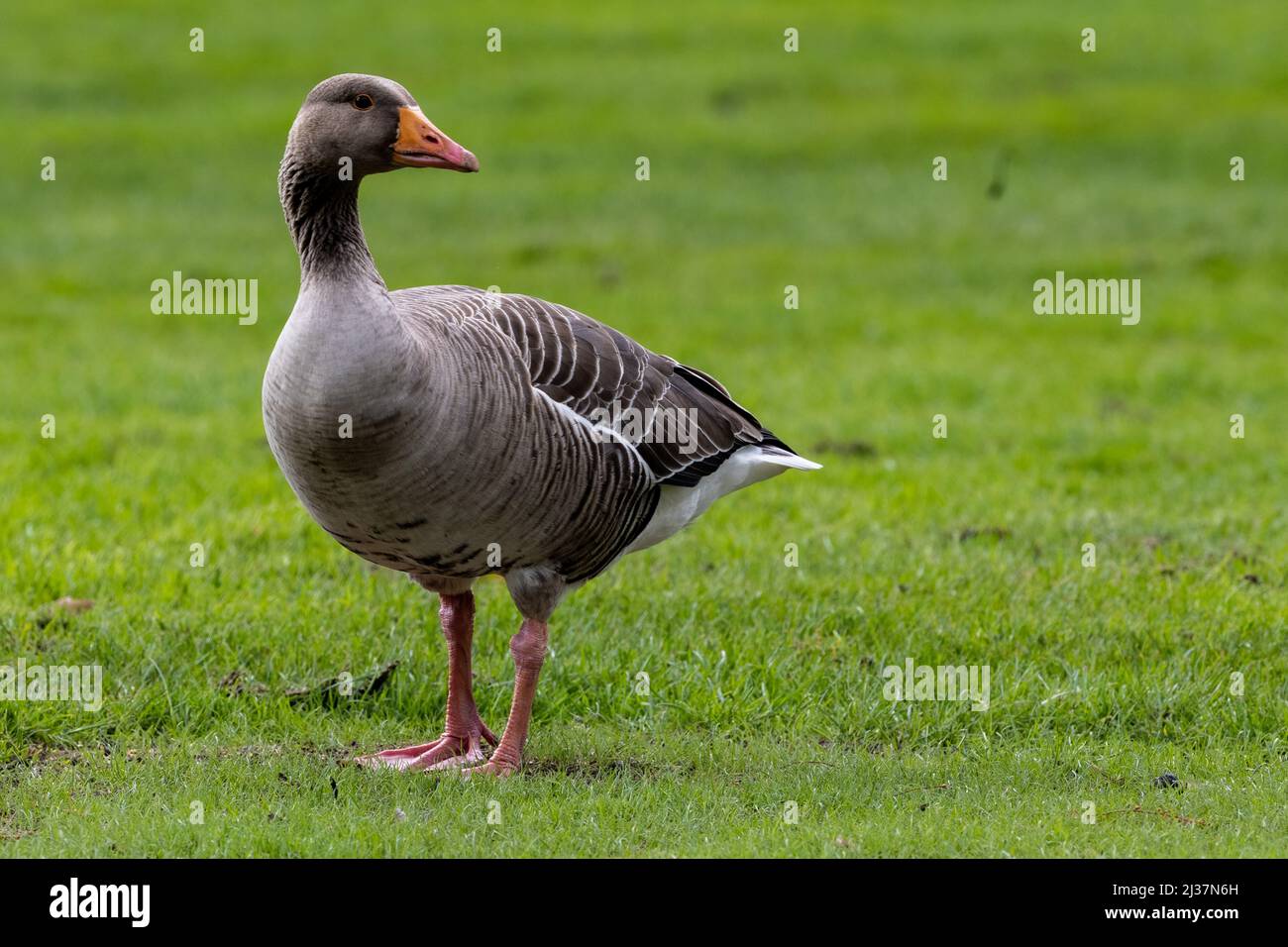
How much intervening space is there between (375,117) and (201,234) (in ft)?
39.5

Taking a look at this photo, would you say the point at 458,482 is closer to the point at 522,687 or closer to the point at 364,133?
the point at 522,687

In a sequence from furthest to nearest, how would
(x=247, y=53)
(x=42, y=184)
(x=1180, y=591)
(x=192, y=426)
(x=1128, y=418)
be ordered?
(x=247, y=53)
(x=42, y=184)
(x=1128, y=418)
(x=192, y=426)
(x=1180, y=591)

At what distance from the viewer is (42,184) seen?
1855cm

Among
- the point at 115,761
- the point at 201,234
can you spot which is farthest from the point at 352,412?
the point at 201,234

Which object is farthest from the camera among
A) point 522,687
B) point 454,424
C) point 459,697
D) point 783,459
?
point 783,459

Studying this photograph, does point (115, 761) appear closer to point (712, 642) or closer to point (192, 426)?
point (712, 642)

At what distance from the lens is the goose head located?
5.24 meters

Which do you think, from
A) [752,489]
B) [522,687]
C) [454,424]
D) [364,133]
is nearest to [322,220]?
[364,133]

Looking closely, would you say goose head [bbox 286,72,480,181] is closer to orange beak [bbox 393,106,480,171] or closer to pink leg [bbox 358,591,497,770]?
orange beak [bbox 393,106,480,171]

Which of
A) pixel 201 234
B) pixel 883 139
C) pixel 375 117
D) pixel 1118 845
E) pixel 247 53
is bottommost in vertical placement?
pixel 1118 845

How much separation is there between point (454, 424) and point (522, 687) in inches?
47.5

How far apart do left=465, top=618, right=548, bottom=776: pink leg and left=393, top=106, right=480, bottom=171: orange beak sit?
5.64ft

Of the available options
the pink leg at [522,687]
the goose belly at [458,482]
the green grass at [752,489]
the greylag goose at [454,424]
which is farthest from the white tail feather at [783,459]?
the pink leg at [522,687]

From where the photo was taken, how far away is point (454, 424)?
521 centimetres
